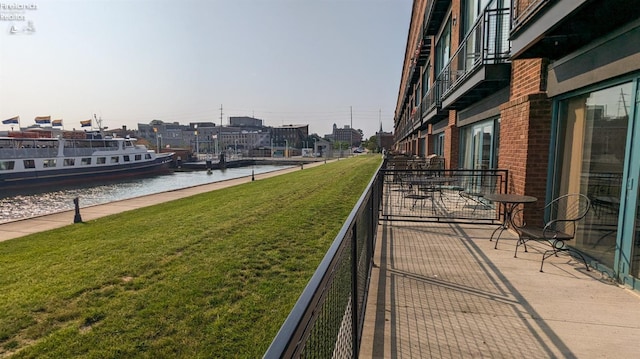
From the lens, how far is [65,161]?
35125 millimetres

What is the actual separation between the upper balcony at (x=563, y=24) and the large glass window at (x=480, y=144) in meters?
3.47

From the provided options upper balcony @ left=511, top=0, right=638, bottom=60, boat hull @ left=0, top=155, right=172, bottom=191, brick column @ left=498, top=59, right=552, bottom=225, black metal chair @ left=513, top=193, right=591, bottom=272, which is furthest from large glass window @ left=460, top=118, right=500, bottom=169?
boat hull @ left=0, top=155, right=172, bottom=191

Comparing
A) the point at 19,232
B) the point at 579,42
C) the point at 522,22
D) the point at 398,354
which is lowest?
the point at 19,232

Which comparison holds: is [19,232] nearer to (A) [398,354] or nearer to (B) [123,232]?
(B) [123,232]

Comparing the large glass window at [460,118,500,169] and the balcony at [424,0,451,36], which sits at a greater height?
the balcony at [424,0,451,36]

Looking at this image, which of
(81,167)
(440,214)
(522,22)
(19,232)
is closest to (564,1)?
(522,22)

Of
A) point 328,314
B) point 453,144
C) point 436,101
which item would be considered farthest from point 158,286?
point 436,101

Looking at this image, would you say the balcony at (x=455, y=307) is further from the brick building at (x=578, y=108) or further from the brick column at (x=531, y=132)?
the brick column at (x=531, y=132)

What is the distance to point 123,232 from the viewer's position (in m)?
7.86

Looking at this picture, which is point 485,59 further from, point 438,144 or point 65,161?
point 65,161

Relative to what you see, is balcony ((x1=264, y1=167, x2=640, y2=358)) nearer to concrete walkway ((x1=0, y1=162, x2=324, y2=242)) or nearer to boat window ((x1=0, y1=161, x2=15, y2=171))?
concrete walkway ((x1=0, y1=162, x2=324, y2=242))

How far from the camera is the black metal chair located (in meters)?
4.39

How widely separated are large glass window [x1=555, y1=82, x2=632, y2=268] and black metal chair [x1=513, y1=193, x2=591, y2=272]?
0.38ft

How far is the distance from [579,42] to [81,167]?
42.9 metres
